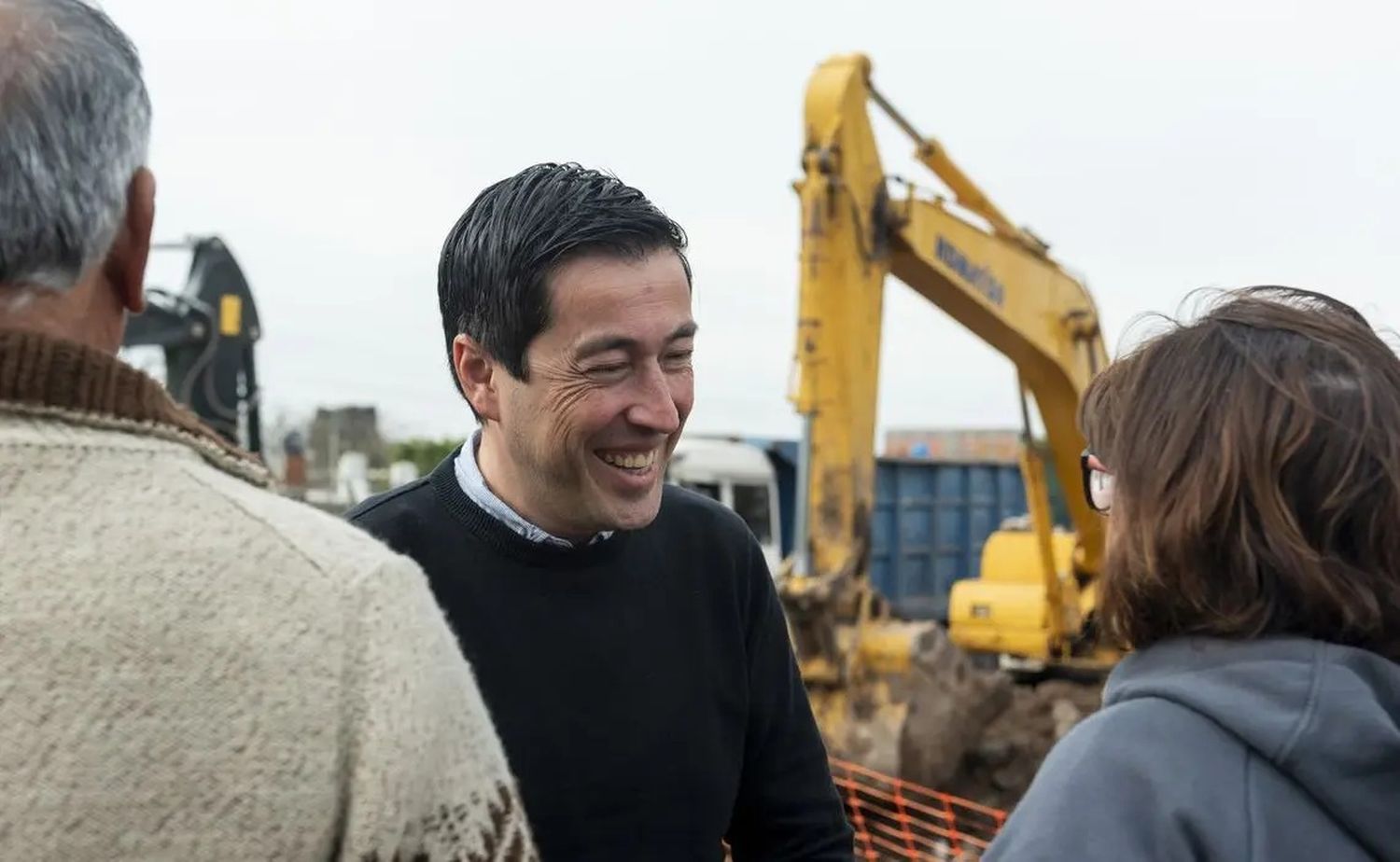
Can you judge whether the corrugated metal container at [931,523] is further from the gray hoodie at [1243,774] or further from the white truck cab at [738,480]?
the gray hoodie at [1243,774]

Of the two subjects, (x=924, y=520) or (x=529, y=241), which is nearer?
(x=529, y=241)

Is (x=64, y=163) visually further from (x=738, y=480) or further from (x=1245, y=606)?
(x=738, y=480)

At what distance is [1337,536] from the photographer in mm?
1303

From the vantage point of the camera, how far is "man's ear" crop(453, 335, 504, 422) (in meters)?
2.00

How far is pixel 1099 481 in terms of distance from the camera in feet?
4.85

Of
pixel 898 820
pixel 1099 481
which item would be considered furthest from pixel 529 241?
pixel 898 820

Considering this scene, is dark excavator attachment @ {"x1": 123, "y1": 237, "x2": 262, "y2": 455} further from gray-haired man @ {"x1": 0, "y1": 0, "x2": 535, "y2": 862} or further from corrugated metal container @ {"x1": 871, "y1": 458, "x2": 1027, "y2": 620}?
gray-haired man @ {"x1": 0, "y1": 0, "x2": 535, "y2": 862}

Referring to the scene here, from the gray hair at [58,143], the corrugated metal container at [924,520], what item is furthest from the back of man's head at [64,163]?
the corrugated metal container at [924,520]

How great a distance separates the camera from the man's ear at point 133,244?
1055 millimetres

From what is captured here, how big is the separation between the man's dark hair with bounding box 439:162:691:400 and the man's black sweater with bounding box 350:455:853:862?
0.25 m

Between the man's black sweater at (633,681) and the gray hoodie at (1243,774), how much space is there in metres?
0.72

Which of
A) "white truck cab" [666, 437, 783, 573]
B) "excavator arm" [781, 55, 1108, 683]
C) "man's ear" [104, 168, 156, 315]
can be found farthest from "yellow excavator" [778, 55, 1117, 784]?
"man's ear" [104, 168, 156, 315]

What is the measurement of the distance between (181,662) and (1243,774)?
881mm

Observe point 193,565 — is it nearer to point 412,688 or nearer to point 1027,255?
point 412,688
